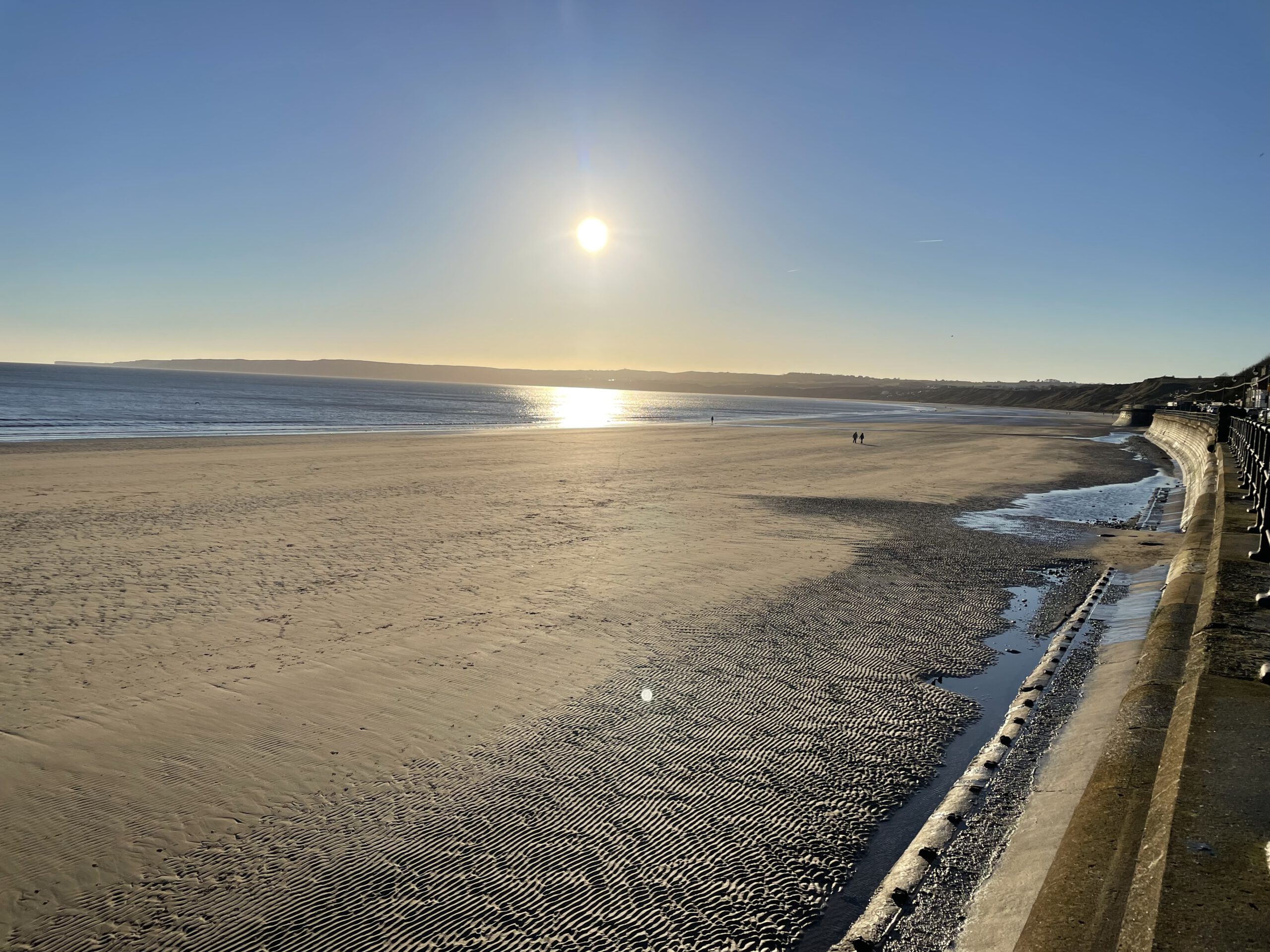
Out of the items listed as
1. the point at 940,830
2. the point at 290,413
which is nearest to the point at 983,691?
the point at 940,830

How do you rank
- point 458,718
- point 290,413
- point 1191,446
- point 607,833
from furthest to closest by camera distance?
point 290,413, point 1191,446, point 458,718, point 607,833

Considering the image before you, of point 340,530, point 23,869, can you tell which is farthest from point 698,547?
point 23,869

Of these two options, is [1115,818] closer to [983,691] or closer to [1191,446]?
[983,691]

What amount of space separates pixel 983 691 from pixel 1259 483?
6.47 m

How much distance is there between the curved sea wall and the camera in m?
17.6

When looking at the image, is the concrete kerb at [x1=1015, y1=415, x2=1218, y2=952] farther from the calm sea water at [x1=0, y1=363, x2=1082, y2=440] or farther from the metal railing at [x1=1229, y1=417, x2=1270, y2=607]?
the calm sea water at [x1=0, y1=363, x2=1082, y2=440]

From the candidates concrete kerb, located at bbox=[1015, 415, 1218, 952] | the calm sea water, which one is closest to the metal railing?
concrete kerb, located at bbox=[1015, 415, 1218, 952]

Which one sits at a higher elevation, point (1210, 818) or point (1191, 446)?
point (1191, 446)

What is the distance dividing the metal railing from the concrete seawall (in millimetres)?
1520

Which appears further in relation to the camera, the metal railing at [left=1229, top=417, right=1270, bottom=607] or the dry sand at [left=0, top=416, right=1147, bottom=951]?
the metal railing at [left=1229, top=417, right=1270, bottom=607]

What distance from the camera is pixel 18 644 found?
7504 mm

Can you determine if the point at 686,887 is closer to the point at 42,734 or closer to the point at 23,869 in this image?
the point at 23,869

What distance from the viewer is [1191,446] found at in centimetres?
3083

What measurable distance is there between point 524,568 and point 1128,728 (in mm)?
8022
